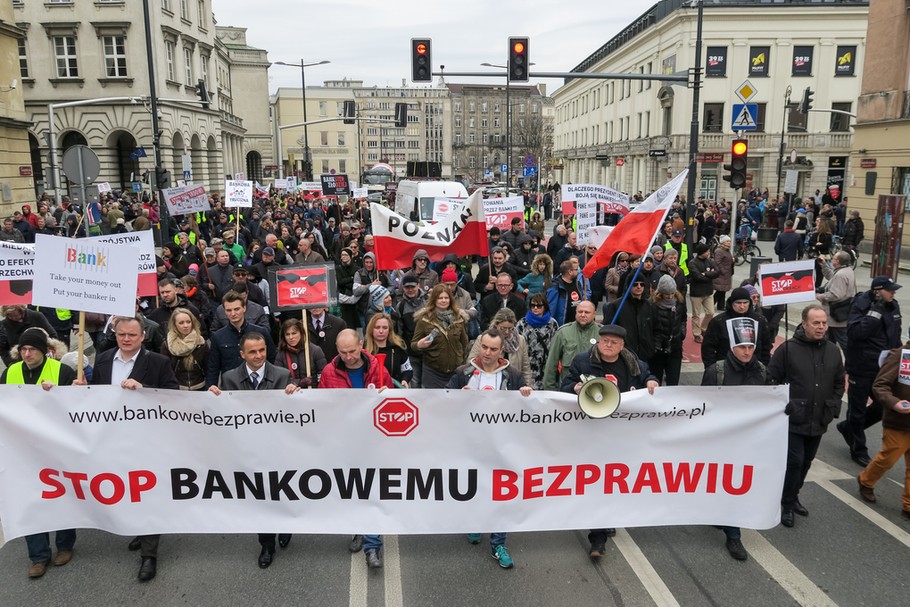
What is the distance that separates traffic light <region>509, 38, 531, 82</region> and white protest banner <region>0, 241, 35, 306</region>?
40.8 ft

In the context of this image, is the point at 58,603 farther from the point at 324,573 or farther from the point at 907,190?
the point at 907,190

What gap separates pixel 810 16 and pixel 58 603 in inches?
2003

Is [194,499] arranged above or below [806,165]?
below

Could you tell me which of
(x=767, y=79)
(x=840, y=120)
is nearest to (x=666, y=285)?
(x=767, y=79)

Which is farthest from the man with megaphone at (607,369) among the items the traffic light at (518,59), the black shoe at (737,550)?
the traffic light at (518,59)

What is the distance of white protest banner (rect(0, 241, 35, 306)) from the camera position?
24.0ft

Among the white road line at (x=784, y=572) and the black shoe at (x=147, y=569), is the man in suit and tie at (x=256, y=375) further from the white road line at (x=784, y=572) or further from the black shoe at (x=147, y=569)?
the white road line at (x=784, y=572)

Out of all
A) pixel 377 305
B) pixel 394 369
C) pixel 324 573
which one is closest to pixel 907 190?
pixel 377 305

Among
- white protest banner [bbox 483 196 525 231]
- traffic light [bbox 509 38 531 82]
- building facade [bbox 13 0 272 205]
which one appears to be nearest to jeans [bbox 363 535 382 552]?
white protest banner [bbox 483 196 525 231]

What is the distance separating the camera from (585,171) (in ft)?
244

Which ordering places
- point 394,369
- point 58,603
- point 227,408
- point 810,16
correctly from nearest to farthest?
point 58,603, point 227,408, point 394,369, point 810,16

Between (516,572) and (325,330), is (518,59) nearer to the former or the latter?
(325,330)

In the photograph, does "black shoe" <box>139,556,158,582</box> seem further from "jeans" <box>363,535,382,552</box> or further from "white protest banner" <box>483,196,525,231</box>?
"white protest banner" <box>483,196,525,231</box>

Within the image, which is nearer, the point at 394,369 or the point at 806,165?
the point at 394,369
